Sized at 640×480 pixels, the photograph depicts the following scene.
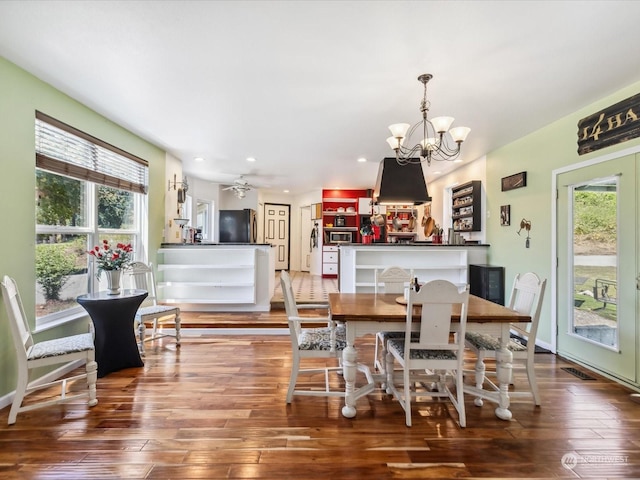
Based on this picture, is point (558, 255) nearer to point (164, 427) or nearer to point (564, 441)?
point (564, 441)

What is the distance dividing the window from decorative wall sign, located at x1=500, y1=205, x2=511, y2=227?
16.3 feet

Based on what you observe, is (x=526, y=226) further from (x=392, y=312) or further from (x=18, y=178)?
(x=18, y=178)

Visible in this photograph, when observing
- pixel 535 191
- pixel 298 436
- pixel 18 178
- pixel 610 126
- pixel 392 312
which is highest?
pixel 610 126

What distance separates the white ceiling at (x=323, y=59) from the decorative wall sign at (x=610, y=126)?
18 centimetres

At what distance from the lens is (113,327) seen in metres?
2.96

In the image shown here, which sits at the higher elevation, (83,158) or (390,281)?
(83,158)

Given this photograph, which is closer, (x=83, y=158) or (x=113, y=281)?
(x=113, y=281)

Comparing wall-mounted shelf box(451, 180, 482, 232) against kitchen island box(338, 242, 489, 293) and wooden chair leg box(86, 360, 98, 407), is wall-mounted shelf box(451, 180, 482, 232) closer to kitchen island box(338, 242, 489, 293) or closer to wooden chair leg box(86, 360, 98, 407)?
kitchen island box(338, 242, 489, 293)

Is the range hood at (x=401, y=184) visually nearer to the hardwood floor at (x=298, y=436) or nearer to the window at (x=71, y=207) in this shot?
the hardwood floor at (x=298, y=436)

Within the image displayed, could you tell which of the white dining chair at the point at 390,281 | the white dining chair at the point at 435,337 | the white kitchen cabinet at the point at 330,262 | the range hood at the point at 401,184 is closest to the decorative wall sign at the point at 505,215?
the range hood at the point at 401,184

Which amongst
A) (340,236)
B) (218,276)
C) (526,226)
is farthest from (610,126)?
(340,236)

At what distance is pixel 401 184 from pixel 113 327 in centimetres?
400

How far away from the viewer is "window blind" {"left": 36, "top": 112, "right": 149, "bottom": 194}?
283 cm

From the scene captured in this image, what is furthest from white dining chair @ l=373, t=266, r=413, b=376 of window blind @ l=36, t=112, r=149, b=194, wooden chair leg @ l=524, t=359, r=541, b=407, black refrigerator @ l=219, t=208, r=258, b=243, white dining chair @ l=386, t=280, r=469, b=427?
black refrigerator @ l=219, t=208, r=258, b=243
